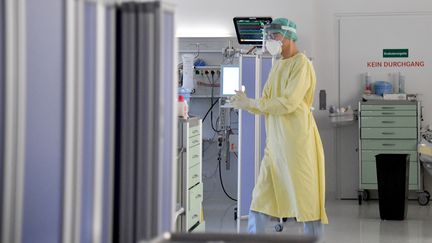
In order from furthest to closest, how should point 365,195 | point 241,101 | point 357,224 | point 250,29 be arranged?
1. point 365,195
2. point 250,29
3. point 357,224
4. point 241,101

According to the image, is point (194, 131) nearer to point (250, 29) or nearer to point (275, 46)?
point (275, 46)

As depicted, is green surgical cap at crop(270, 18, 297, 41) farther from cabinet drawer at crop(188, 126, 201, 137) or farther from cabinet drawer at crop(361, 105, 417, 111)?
cabinet drawer at crop(361, 105, 417, 111)

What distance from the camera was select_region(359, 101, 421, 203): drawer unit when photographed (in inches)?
266

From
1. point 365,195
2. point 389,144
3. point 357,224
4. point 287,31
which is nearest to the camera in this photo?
point 287,31

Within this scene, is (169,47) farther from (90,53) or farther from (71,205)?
(71,205)

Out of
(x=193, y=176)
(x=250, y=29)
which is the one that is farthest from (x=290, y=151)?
(x=250, y=29)

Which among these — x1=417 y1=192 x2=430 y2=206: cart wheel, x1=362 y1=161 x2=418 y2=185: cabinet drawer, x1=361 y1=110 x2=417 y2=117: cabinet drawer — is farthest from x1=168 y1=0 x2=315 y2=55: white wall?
x1=417 y1=192 x2=430 y2=206: cart wheel

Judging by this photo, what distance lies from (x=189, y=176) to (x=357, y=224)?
84.9 inches

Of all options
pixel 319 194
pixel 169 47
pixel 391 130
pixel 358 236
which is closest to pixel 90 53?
pixel 169 47

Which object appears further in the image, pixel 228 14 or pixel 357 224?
pixel 228 14

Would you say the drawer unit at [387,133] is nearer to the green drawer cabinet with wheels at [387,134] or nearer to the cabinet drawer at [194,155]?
the green drawer cabinet with wheels at [387,134]

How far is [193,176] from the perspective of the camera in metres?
4.42

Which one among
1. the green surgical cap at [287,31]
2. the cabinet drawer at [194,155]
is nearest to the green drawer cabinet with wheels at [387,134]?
the cabinet drawer at [194,155]

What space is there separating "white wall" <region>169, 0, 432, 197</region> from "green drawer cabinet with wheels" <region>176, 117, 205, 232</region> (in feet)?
9.89
